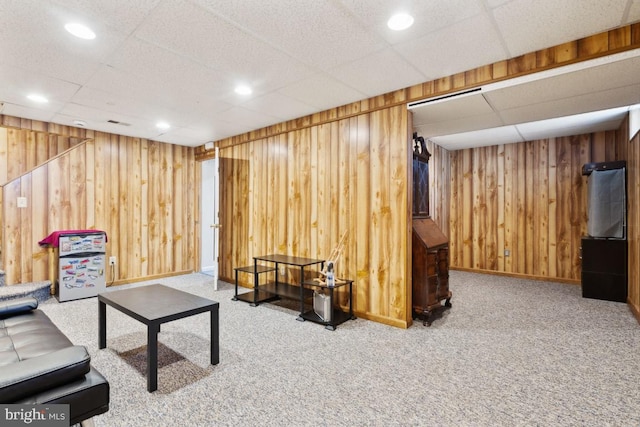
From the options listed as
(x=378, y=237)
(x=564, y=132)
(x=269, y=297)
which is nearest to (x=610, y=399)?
(x=378, y=237)

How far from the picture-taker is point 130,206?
546 centimetres

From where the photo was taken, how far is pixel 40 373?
1.38m

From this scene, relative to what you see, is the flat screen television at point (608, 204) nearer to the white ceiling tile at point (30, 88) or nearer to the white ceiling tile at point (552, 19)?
the white ceiling tile at point (552, 19)

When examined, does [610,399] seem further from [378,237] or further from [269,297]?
[269,297]

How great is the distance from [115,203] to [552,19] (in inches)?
232

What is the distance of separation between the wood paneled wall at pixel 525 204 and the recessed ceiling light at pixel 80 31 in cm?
636

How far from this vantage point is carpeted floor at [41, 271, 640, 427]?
1.96 meters

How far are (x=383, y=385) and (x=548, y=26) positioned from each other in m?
2.72

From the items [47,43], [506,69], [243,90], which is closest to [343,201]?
[243,90]

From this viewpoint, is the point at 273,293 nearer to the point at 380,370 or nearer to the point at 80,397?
the point at 380,370

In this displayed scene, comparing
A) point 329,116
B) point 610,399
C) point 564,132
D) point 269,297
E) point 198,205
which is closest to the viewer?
point 610,399

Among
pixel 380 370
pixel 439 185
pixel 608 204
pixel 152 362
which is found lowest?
pixel 380 370

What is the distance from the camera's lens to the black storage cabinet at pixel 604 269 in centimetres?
433

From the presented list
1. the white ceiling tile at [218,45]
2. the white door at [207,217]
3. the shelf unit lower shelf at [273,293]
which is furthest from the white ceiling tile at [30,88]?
the shelf unit lower shelf at [273,293]
